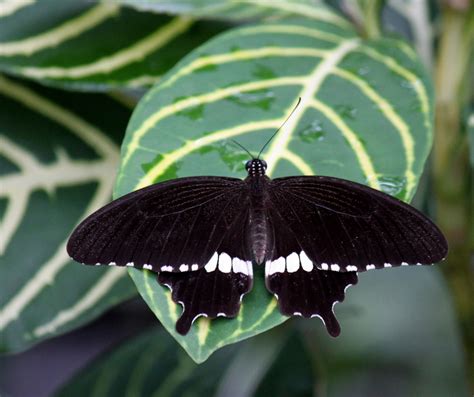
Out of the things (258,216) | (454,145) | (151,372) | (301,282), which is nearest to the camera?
(301,282)

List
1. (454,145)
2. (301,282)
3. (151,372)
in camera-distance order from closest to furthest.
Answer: (301,282), (454,145), (151,372)

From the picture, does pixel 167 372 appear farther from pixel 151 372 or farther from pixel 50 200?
pixel 50 200

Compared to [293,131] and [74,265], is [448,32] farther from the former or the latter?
[74,265]

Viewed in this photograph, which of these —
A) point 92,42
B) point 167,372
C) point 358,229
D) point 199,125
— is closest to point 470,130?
point 358,229

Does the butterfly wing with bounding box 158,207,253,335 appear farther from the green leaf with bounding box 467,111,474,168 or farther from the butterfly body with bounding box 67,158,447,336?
the green leaf with bounding box 467,111,474,168

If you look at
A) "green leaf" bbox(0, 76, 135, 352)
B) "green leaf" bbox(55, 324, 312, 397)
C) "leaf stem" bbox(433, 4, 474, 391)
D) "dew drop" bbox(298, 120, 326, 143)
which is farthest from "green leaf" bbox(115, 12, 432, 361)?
"green leaf" bbox(55, 324, 312, 397)

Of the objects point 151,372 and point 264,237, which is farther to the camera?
point 151,372

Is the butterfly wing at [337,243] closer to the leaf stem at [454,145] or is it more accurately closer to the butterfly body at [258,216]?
the butterfly body at [258,216]

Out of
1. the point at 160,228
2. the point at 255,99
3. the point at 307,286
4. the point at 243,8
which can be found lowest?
the point at 307,286
